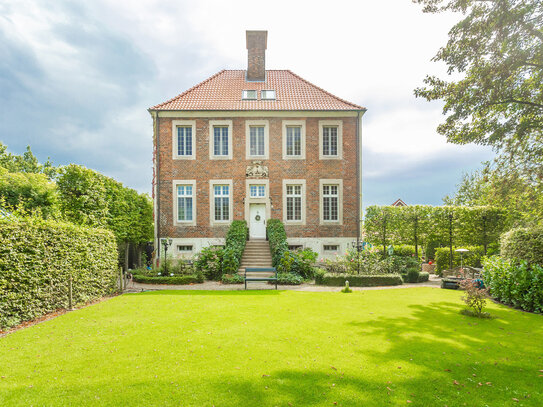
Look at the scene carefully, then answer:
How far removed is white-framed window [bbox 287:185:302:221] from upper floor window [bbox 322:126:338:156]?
278 cm

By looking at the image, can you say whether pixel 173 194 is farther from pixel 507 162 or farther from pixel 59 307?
pixel 507 162

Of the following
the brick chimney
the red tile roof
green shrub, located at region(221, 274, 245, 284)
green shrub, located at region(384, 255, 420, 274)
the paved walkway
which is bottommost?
the paved walkway

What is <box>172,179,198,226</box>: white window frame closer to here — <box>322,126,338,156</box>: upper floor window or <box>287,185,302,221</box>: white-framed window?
<box>287,185,302,221</box>: white-framed window

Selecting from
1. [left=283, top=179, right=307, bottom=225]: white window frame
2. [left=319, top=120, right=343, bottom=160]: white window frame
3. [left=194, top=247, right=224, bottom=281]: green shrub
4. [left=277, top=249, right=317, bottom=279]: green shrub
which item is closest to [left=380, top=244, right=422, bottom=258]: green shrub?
[left=283, top=179, right=307, bottom=225]: white window frame

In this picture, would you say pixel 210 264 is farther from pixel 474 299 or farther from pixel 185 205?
pixel 474 299

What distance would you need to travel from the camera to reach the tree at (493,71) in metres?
9.06

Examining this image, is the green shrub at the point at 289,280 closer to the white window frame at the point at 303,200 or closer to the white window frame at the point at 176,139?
the white window frame at the point at 303,200

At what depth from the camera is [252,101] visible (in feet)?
63.0

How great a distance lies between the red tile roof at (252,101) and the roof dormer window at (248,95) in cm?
27

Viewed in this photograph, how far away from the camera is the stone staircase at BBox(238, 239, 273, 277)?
15562mm

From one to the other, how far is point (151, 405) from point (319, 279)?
34.7ft

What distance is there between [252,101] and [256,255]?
9585mm

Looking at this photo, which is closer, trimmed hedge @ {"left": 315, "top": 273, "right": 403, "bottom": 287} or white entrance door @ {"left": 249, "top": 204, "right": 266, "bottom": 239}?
trimmed hedge @ {"left": 315, "top": 273, "right": 403, "bottom": 287}

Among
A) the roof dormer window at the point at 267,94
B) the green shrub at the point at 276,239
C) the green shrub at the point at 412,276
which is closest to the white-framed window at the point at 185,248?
the green shrub at the point at 276,239
